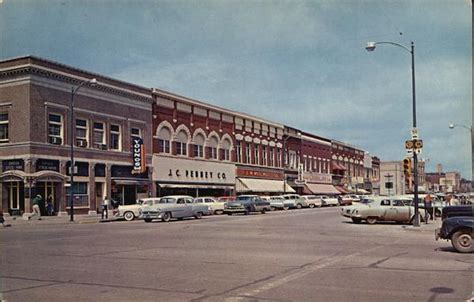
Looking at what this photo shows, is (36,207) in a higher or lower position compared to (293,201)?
higher

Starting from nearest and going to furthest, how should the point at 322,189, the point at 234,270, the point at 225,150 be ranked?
the point at 234,270 < the point at 225,150 < the point at 322,189

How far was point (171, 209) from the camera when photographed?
116 feet

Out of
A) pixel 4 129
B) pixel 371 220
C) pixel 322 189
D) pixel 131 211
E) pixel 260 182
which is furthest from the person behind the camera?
pixel 322 189

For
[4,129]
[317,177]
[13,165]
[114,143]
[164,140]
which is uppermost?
[164,140]

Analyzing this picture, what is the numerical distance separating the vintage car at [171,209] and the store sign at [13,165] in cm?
938

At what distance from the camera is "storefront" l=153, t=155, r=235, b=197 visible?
53.0 m

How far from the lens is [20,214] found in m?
38.6

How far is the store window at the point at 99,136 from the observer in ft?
147

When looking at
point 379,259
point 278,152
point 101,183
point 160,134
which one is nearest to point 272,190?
point 278,152

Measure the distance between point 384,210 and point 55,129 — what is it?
938 inches

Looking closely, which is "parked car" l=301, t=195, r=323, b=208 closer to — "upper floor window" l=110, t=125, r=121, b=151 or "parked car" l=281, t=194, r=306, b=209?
"parked car" l=281, t=194, r=306, b=209

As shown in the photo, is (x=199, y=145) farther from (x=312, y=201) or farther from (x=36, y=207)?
(x=36, y=207)

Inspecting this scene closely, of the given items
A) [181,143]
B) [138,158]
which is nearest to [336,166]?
[181,143]

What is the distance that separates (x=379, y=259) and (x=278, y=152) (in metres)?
64.0
